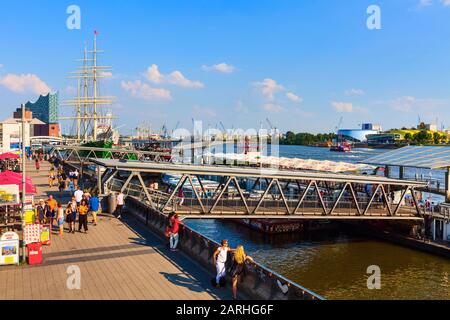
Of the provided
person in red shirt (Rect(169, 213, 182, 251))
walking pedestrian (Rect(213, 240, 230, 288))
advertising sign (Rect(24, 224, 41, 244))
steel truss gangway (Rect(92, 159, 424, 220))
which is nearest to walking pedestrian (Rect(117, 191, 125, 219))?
steel truss gangway (Rect(92, 159, 424, 220))

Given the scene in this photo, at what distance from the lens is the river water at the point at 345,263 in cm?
2486

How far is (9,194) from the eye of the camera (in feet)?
63.8

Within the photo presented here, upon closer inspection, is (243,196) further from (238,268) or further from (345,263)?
(238,268)

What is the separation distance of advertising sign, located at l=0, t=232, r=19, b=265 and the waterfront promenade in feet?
1.06

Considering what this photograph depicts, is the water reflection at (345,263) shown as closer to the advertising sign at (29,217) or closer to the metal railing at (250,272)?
the metal railing at (250,272)

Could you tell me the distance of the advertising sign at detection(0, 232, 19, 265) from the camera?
1439cm

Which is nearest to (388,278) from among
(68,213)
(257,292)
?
(257,292)

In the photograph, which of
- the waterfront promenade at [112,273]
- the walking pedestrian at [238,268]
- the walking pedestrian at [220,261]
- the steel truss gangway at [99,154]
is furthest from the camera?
the steel truss gangway at [99,154]

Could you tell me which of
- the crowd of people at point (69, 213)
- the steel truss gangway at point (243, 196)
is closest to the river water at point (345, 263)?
the steel truss gangway at point (243, 196)

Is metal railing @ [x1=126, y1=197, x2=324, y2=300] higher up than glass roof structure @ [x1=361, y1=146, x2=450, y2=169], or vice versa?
glass roof structure @ [x1=361, y1=146, x2=450, y2=169]

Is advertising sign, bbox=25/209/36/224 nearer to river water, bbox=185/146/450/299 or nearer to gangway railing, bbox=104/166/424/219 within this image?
gangway railing, bbox=104/166/424/219

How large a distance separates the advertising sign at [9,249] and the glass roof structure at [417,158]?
112 ft

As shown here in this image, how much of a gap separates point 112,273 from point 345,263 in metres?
20.7

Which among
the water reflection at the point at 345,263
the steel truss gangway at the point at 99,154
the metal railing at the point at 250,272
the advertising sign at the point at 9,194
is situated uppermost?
the steel truss gangway at the point at 99,154
